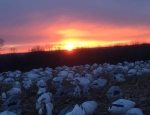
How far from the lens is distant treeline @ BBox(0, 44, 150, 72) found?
1603 centimetres

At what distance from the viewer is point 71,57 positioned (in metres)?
16.8

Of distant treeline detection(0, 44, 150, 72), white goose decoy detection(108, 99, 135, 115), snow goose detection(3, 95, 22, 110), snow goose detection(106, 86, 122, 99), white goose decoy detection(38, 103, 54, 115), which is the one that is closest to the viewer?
white goose decoy detection(108, 99, 135, 115)

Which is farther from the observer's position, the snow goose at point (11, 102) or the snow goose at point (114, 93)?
the snow goose at point (114, 93)

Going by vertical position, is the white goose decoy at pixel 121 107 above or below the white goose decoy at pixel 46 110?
above

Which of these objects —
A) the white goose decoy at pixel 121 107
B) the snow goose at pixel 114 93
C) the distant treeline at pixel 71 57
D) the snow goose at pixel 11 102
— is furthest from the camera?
the distant treeline at pixel 71 57

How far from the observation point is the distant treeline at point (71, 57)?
52.6ft

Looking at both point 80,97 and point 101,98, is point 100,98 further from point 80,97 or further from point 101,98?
point 80,97

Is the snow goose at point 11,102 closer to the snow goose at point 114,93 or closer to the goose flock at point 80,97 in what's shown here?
the goose flock at point 80,97

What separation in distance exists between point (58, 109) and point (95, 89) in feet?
3.86

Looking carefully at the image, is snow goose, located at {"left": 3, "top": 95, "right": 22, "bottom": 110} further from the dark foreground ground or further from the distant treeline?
the distant treeline

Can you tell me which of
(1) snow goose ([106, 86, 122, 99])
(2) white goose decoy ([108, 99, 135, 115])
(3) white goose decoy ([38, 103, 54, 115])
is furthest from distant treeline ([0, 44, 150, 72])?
(2) white goose decoy ([108, 99, 135, 115])

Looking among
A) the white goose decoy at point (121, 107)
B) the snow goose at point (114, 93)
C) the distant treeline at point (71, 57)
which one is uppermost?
the white goose decoy at point (121, 107)

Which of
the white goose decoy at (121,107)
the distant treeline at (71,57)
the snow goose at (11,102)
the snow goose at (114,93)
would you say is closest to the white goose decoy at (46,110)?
the snow goose at (11,102)

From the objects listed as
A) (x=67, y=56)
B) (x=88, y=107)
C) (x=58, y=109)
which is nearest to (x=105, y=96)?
(x=58, y=109)
